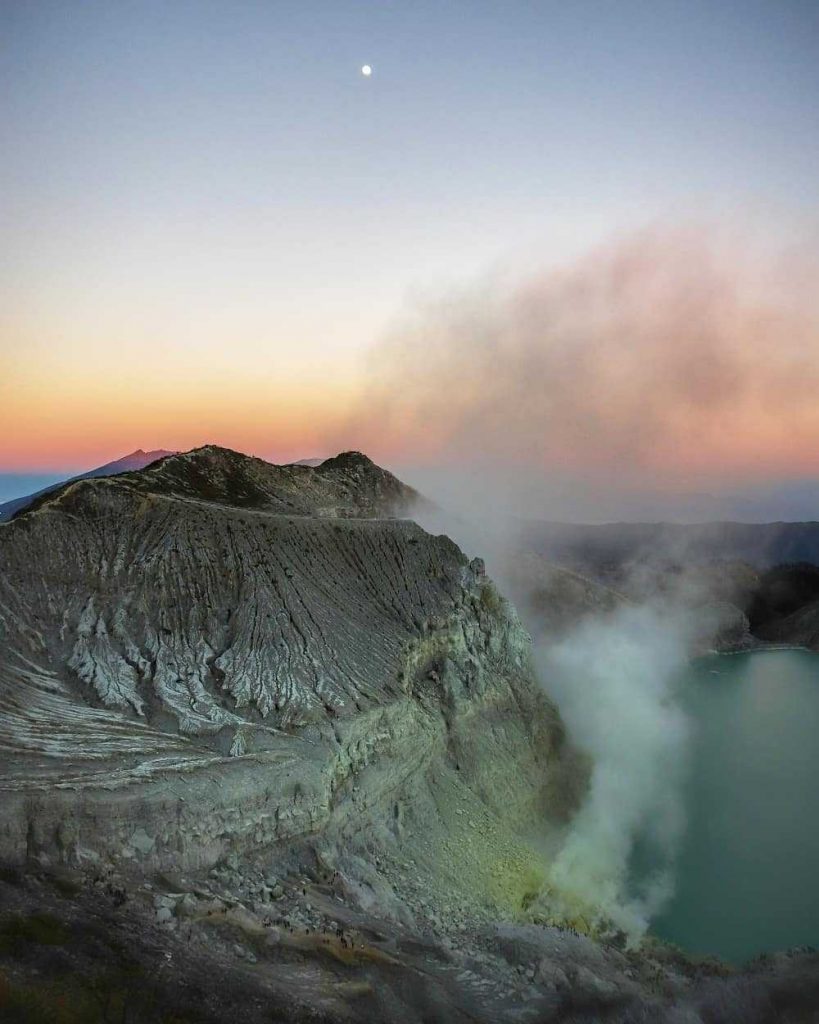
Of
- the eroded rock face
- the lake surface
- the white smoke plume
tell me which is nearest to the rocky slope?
the eroded rock face

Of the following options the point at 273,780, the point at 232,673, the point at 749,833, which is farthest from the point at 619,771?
the point at 273,780

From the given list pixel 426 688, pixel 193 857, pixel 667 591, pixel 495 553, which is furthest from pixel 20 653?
pixel 667 591

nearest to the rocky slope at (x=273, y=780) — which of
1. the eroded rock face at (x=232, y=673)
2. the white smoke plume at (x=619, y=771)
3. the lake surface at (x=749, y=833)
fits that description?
the eroded rock face at (x=232, y=673)

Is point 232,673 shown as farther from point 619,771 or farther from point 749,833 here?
point 749,833

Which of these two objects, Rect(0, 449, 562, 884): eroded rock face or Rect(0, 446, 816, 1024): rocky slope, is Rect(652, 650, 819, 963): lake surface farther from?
Rect(0, 449, 562, 884): eroded rock face

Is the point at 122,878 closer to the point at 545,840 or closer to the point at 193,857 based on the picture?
the point at 193,857

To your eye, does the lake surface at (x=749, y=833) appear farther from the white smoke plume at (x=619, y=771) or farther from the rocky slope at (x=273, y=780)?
the rocky slope at (x=273, y=780)

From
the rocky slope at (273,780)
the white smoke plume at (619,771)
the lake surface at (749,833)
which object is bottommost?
the lake surface at (749,833)
